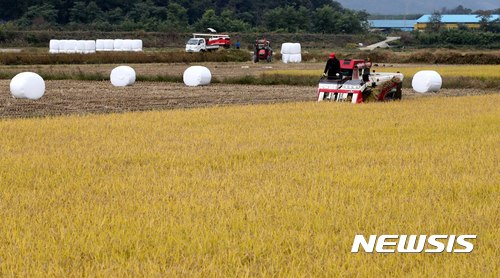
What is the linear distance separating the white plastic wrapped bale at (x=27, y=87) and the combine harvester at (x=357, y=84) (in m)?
7.36

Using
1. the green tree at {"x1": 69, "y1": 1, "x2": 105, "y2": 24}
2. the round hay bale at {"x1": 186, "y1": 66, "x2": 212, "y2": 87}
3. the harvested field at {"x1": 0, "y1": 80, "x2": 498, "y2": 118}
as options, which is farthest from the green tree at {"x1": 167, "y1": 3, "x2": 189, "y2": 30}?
the round hay bale at {"x1": 186, "y1": 66, "x2": 212, "y2": 87}

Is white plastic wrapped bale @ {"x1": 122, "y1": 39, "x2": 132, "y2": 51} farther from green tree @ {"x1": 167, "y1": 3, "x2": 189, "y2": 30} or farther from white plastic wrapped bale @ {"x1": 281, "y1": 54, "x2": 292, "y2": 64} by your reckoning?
green tree @ {"x1": 167, "y1": 3, "x2": 189, "y2": 30}

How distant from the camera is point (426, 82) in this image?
81.2 feet

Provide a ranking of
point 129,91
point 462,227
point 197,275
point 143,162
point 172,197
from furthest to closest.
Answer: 1. point 129,91
2. point 143,162
3. point 172,197
4. point 462,227
5. point 197,275

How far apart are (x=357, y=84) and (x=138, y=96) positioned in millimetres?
6647

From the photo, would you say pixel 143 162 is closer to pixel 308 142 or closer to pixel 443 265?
pixel 308 142

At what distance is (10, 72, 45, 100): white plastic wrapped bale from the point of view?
20.5 meters

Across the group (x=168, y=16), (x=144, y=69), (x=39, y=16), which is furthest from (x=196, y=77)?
(x=168, y=16)

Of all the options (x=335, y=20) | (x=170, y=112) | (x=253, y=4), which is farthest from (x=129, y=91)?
(x=253, y=4)

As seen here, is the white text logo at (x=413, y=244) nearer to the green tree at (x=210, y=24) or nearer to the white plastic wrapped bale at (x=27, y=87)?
the white plastic wrapped bale at (x=27, y=87)

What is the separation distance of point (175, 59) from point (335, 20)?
2256 inches

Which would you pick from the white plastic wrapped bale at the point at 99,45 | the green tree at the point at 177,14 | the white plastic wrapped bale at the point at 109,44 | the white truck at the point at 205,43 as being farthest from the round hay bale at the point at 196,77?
the green tree at the point at 177,14

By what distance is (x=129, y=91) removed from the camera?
24.7 m

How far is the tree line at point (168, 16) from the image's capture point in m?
85.8
